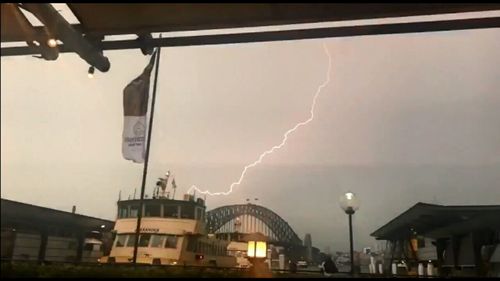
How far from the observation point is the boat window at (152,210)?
3.10m

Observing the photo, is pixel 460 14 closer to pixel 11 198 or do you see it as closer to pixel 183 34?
pixel 183 34

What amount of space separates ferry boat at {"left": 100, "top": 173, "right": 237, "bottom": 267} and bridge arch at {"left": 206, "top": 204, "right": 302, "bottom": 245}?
0.38 feet

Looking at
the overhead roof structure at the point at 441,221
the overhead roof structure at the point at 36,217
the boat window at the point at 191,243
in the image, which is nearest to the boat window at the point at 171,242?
the boat window at the point at 191,243

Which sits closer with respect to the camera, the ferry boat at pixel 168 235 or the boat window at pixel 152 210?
the ferry boat at pixel 168 235

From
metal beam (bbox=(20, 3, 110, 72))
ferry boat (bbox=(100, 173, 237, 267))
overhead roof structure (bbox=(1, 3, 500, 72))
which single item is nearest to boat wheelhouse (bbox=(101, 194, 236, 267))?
ferry boat (bbox=(100, 173, 237, 267))

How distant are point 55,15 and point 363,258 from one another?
3.44 metres

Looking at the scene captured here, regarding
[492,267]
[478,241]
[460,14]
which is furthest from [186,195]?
[478,241]

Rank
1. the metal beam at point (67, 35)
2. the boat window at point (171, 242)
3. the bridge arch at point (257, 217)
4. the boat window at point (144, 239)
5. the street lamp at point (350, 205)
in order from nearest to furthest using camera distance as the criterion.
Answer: the metal beam at point (67, 35), the boat window at point (144, 239), the boat window at point (171, 242), the bridge arch at point (257, 217), the street lamp at point (350, 205)

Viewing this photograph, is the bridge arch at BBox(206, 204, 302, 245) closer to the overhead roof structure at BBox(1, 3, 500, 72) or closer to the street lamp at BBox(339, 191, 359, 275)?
the street lamp at BBox(339, 191, 359, 275)

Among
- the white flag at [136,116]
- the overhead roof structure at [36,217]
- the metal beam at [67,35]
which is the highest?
the metal beam at [67,35]

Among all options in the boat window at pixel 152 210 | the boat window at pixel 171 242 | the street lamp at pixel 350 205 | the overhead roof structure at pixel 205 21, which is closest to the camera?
the overhead roof structure at pixel 205 21

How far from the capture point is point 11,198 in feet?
5.15

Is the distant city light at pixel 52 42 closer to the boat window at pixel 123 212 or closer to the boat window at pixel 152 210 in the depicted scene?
the boat window at pixel 123 212

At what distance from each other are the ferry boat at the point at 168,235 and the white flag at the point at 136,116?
357 millimetres
